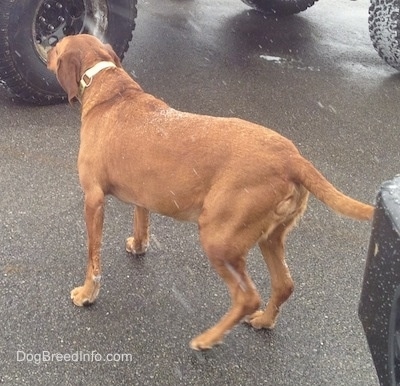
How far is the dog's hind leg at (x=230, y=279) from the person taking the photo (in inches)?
102

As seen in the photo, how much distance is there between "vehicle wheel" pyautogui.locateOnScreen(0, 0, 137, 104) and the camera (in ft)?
14.6

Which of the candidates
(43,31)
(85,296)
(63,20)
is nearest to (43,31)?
(43,31)

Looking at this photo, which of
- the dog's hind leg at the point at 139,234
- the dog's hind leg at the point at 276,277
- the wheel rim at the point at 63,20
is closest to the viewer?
the dog's hind leg at the point at 276,277

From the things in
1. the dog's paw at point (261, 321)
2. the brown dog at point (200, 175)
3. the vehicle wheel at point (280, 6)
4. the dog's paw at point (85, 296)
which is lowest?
the vehicle wheel at point (280, 6)

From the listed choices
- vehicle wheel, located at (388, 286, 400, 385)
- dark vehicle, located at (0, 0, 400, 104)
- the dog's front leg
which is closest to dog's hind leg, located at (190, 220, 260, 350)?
the dog's front leg

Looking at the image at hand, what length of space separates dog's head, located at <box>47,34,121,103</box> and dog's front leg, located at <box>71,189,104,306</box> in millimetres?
603

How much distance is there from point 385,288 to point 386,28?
4.48 metres

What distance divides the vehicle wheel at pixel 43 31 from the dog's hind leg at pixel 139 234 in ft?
5.98

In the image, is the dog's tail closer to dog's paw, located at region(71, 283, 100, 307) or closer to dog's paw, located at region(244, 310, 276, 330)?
dog's paw, located at region(244, 310, 276, 330)

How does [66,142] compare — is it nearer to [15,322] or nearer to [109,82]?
[109,82]

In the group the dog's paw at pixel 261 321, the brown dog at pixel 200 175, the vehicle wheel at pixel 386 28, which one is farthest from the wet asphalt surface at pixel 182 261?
the vehicle wheel at pixel 386 28

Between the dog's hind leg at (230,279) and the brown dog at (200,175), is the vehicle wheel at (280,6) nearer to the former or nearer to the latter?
the brown dog at (200,175)

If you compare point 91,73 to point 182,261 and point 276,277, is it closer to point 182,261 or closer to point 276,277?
point 182,261

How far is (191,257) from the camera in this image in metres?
3.43
